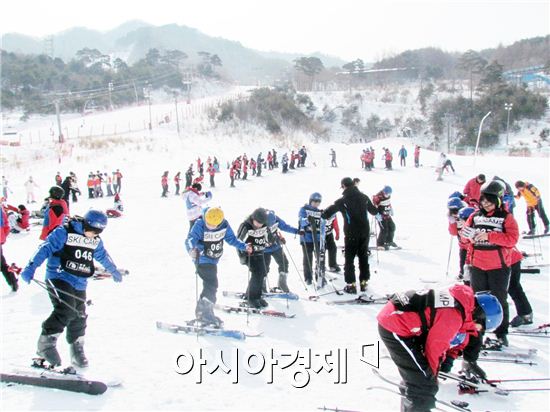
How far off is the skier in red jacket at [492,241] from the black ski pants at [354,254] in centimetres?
225

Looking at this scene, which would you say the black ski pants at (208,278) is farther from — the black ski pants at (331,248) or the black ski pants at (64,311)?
the black ski pants at (331,248)

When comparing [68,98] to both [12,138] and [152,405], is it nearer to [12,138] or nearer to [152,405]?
[12,138]

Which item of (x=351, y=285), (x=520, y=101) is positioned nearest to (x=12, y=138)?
(x=351, y=285)

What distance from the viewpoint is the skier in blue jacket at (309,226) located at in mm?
8367

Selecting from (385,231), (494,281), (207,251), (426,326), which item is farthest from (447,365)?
(385,231)

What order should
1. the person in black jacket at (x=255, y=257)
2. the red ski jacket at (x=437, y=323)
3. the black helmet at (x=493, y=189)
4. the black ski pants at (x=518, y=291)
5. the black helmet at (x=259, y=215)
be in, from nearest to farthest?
the red ski jacket at (x=437, y=323), the black helmet at (x=493, y=189), the black ski pants at (x=518, y=291), the black helmet at (x=259, y=215), the person in black jacket at (x=255, y=257)

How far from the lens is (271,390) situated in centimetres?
479

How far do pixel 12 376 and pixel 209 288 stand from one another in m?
2.32

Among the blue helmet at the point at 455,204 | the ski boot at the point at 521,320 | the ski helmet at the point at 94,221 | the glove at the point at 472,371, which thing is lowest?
the ski boot at the point at 521,320

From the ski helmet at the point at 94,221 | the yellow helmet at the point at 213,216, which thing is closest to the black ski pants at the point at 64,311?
the ski helmet at the point at 94,221

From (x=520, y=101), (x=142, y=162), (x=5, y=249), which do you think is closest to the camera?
(x=5, y=249)

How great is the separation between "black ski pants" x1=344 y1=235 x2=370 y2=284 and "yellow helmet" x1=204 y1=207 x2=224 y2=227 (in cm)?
237

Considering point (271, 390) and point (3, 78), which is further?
point (3, 78)

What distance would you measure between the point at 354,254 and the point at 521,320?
7.96 ft
